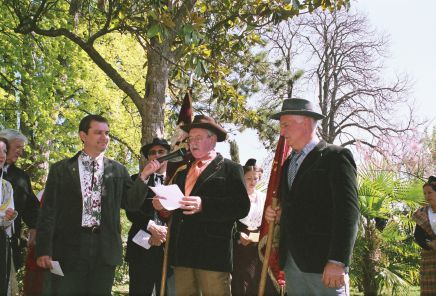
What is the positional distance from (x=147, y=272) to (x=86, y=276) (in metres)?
1.29

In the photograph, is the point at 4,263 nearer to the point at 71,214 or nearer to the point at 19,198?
the point at 19,198

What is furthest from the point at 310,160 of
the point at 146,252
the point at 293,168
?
the point at 146,252

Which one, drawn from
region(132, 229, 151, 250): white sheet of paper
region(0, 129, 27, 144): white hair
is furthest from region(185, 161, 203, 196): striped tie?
region(0, 129, 27, 144): white hair

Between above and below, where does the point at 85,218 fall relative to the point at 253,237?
above

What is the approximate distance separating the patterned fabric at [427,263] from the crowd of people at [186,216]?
12.1ft

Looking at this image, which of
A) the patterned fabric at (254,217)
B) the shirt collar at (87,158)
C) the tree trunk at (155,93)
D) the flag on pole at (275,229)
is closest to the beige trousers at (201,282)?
the flag on pole at (275,229)

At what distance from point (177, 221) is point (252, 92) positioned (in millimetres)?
13539

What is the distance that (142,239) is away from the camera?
5512 mm

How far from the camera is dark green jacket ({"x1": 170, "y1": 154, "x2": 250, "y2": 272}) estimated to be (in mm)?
4426

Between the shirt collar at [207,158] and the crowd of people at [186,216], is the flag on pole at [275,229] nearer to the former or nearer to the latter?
the crowd of people at [186,216]

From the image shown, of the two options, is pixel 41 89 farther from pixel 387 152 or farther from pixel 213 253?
pixel 387 152

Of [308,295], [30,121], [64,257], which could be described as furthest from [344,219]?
[30,121]

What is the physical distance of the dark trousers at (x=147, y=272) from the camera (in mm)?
5570

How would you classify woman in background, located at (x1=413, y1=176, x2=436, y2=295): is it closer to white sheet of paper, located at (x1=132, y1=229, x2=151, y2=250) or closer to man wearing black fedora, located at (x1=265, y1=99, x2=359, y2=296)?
white sheet of paper, located at (x1=132, y1=229, x2=151, y2=250)
